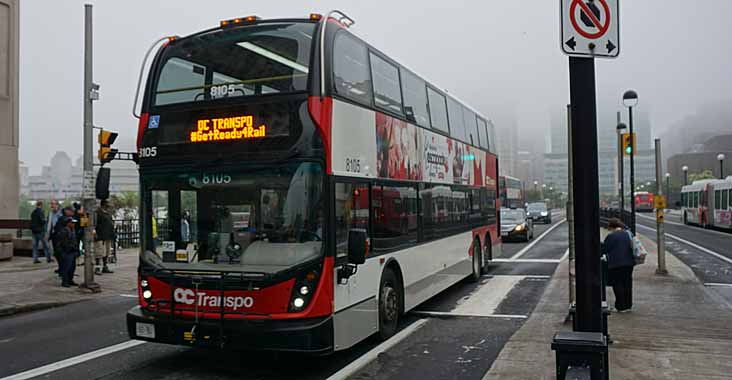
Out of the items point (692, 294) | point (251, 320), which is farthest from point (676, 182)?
point (251, 320)

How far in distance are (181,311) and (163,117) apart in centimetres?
232

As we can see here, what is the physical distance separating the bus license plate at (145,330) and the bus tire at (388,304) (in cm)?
293

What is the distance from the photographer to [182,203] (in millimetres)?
7262

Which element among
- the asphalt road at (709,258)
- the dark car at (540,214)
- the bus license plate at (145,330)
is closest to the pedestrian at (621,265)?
the asphalt road at (709,258)

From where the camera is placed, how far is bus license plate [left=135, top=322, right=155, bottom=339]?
7059mm

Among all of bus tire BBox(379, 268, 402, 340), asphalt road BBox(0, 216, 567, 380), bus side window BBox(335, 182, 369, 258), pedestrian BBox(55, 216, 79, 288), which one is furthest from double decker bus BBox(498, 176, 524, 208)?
bus side window BBox(335, 182, 369, 258)

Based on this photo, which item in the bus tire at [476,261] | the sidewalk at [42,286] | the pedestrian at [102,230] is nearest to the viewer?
the sidewalk at [42,286]

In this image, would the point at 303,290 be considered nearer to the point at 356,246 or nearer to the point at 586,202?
the point at 356,246

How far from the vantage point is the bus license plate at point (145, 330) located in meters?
7.06

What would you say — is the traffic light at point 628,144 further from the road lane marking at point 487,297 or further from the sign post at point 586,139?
the sign post at point 586,139

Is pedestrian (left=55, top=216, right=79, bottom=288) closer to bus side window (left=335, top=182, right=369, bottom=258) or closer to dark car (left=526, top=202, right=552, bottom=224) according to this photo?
bus side window (left=335, top=182, right=369, bottom=258)

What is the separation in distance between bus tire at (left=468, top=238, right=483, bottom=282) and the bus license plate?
8.96 meters

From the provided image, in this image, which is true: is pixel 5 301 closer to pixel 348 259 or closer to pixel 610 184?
pixel 348 259

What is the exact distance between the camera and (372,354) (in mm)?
7891
